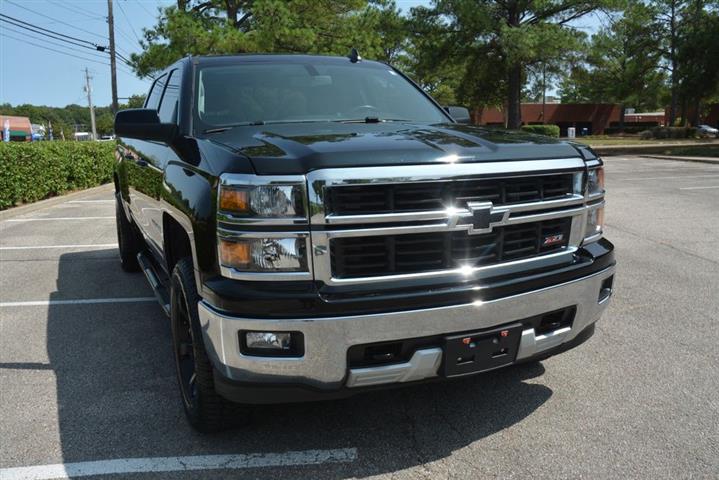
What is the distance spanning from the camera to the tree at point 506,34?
30.4 metres

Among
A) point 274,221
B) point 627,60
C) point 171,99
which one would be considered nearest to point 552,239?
point 274,221

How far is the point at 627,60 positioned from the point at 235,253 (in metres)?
59.5

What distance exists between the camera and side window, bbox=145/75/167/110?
4996 millimetres

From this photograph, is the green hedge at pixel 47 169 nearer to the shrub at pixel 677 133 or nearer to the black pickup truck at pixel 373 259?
the black pickup truck at pixel 373 259

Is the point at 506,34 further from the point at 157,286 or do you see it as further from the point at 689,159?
the point at 157,286

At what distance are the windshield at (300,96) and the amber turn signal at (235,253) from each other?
1231 mm

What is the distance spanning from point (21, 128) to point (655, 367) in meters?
95.0

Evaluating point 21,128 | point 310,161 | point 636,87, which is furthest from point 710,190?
point 21,128

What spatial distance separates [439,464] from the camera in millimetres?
2707

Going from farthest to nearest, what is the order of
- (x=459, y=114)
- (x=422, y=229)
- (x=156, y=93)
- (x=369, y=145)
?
(x=156, y=93), (x=459, y=114), (x=369, y=145), (x=422, y=229)

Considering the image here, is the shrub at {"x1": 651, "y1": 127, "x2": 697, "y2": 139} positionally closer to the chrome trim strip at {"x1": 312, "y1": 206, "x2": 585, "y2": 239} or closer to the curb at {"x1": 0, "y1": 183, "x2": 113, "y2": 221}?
the curb at {"x1": 0, "y1": 183, "x2": 113, "y2": 221}

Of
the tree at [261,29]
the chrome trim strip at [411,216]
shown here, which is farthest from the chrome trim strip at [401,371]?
the tree at [261,29]

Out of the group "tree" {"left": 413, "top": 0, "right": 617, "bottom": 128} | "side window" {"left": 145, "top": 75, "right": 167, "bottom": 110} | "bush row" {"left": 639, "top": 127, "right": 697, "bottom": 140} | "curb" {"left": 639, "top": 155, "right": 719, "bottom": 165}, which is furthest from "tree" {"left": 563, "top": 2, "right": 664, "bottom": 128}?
"side window" {"left": 145, "top": 75, "right": 167, "bottom": 110}

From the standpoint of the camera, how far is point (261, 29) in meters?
21.3
